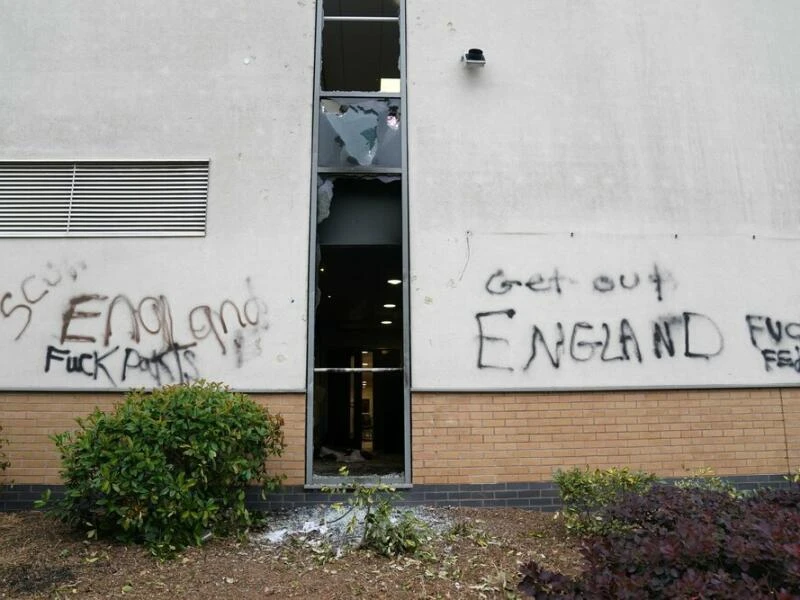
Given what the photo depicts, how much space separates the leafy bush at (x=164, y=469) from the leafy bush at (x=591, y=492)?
301 centimetres

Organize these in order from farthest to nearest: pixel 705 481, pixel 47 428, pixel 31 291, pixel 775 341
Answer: pixel 775 341 → pixel 31 291 → pixel 47 428 → pixel 705 481

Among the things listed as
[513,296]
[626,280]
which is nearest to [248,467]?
[513,296]

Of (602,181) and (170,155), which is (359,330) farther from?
(602,181)

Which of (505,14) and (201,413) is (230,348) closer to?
(201,413)

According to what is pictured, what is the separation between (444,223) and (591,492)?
3.29m

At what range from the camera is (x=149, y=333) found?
22.8 feet

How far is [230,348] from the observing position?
695cm


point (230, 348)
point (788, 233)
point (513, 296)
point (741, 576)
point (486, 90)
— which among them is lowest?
point (741, 576)

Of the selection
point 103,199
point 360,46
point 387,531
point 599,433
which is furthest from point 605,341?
point 103,199

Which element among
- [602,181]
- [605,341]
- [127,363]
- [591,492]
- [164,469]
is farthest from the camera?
[602,181]

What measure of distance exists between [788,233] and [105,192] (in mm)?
8232

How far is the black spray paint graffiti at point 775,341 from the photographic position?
7.39 metres

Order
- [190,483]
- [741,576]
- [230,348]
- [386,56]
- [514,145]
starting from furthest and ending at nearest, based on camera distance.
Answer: [386,56]
[514,145]
[230,348]
[190,483]
[741,576]

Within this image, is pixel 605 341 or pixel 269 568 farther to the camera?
pixel 605 341
